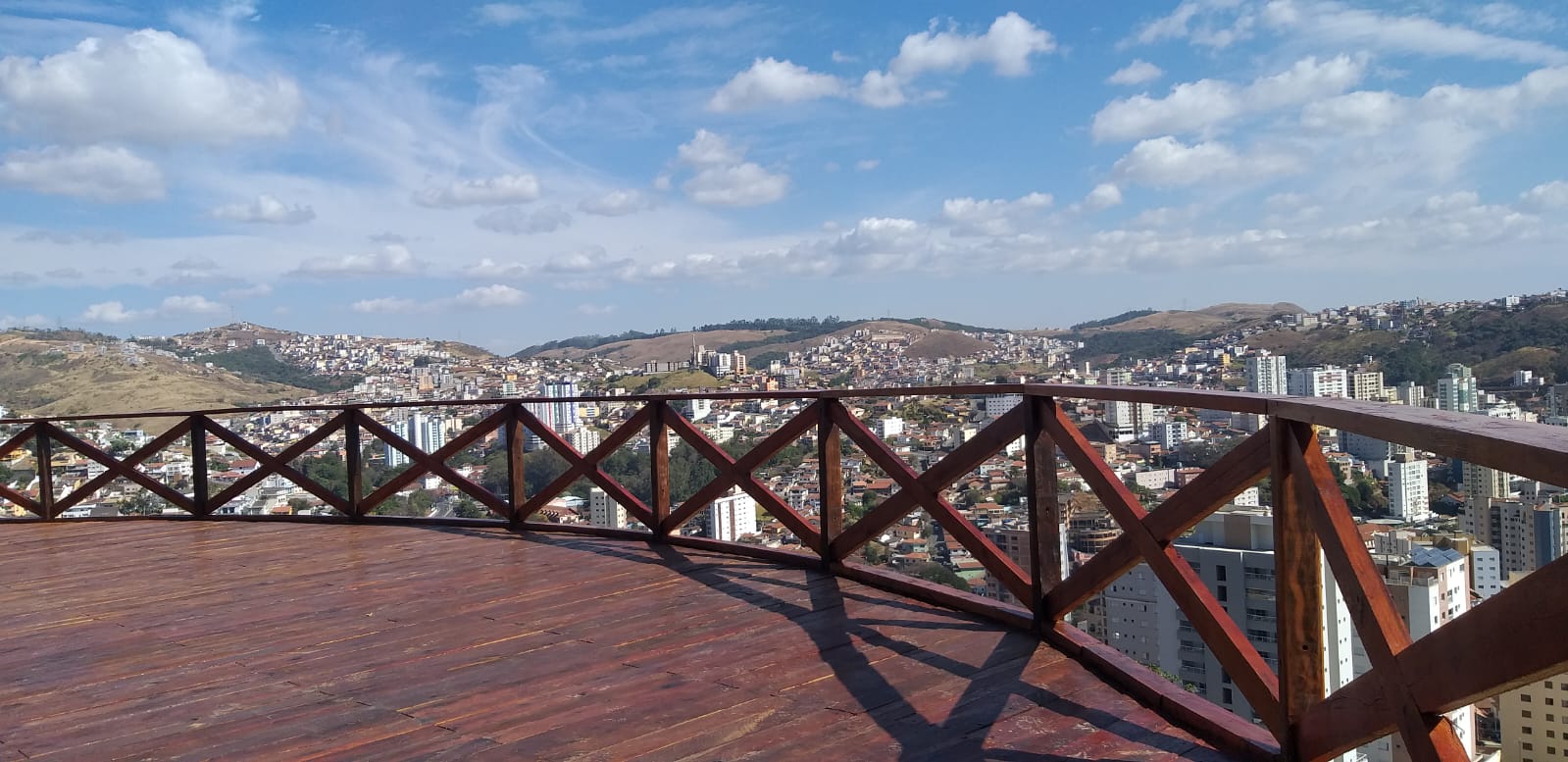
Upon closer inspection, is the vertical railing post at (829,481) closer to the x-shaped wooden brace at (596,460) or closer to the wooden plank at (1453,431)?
the x-shaped wooden brace at (596,460)

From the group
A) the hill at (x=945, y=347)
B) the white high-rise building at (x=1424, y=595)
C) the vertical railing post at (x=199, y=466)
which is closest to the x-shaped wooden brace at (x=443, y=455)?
the vertical railing post at (x=199, y=466)

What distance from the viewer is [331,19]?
464 inches

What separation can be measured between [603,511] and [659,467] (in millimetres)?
806

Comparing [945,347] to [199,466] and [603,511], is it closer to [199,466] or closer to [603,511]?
[603,511]

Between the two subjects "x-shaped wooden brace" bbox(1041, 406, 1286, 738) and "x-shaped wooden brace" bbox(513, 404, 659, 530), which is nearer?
"x-shaped wooden brace" bbox(1041, 406, 1286, 738)

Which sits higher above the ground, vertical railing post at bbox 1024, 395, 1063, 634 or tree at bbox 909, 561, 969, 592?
vertical railing post at bbox 1024, 395, 1063, 634

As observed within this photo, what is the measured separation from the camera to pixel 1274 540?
231cm

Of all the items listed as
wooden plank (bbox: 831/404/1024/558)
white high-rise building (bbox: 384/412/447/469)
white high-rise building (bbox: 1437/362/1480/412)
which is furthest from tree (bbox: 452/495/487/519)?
white high-rise building (bbox: 1437/362/1480/412)

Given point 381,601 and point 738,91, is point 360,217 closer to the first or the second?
point 738,91

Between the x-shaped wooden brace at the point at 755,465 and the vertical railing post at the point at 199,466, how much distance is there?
15.7ft

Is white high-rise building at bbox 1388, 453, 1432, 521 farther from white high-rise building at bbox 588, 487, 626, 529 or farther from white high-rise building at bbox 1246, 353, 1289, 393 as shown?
white high-rise building at bbox 588, 487, 626, 529

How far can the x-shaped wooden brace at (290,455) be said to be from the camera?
7.63 m

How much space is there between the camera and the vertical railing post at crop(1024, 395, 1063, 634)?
355cm

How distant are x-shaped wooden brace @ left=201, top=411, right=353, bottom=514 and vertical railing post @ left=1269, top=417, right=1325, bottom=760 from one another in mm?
6998
